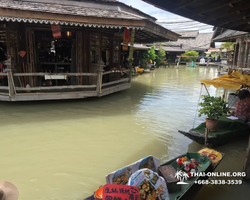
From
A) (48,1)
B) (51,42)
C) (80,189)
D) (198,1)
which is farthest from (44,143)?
(48,1)

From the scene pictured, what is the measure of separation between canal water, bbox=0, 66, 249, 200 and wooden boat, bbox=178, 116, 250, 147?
291 millimetres

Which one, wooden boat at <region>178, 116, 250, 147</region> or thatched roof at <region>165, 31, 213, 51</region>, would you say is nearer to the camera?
wooden boat at <region>178, 116, 250, 147</region>

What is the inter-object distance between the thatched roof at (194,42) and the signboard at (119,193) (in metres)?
51.2

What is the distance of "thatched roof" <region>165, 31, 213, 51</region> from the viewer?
166 ft

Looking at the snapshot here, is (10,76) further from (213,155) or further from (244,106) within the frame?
(244,106)

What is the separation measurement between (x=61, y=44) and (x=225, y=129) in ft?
31.0

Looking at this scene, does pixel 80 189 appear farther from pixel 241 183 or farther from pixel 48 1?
pixel 48 1

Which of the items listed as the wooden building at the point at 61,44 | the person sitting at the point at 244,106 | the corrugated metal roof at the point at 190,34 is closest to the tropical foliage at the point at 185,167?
the person sitting at the point at 244,106

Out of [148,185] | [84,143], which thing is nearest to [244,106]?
[84,143]

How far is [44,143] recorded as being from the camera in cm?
591

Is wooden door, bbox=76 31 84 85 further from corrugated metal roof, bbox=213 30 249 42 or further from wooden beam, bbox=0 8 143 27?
corrugated metal roof, bbox=213 30 249 42

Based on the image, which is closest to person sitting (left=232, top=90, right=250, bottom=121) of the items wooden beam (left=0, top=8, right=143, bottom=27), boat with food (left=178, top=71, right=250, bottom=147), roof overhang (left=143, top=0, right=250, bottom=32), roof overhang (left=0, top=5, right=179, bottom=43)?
boat with food (left=178, top=71, right=250, bottom=147)

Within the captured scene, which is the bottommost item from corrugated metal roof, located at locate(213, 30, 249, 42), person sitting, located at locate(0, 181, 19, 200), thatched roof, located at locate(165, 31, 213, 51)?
person sitting, located at locate(0, 181, 19, 200)

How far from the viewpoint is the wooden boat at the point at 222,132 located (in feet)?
18.3
